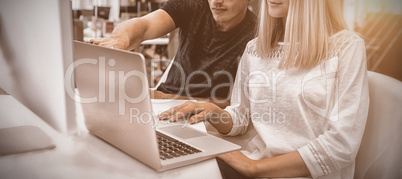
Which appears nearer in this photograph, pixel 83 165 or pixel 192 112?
pixel 83 165

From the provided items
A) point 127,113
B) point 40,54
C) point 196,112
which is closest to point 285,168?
point 196,112

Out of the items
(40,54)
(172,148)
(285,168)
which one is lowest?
(285,168)

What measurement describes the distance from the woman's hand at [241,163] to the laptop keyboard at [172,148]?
17cm

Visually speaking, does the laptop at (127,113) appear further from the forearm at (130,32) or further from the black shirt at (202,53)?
the black shirt at (202,53)

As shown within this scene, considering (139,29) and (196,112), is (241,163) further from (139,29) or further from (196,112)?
(139,29)

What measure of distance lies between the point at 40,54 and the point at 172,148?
29 centimetres

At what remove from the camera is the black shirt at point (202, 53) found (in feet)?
4.96

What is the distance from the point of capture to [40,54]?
1.72 feet

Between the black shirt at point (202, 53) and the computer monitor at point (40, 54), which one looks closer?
the computer monitor at point (40, 54)

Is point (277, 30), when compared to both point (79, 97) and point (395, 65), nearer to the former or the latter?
point (395, 65)

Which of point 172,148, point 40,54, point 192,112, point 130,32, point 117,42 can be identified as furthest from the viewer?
point 130,32

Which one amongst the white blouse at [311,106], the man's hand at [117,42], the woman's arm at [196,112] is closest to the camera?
the white blouse at [311,106]

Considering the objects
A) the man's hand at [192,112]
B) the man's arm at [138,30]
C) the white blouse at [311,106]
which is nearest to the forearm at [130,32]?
the man's arm at [138,30]

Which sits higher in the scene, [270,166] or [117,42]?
[117,42]
